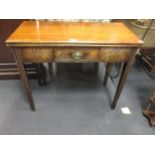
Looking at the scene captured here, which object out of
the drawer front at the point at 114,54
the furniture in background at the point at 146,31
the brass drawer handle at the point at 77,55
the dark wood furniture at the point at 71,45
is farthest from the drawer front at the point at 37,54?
the furniture in background at the point at 146,31

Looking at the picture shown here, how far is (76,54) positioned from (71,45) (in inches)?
3.3

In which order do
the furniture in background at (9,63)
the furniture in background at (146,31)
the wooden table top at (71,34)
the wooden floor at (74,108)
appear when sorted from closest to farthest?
1. the wooden table top at (71,34)
2. the wooden floor at (74,108)
3. the furniture in background at (9,63)
4. the furniture in background at (146,31)

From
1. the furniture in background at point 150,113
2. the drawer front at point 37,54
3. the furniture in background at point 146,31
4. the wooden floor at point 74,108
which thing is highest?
the drawer front at point 37,54

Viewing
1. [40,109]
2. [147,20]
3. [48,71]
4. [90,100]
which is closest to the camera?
[40,109]

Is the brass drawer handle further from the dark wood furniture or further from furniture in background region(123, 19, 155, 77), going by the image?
furniture in background region(123, 19, 155, 77)

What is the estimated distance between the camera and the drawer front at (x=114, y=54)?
106 cm

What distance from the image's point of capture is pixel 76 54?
3.49ft

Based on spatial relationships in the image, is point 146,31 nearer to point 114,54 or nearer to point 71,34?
point 114,54

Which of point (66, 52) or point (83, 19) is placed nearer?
point (66, 52)

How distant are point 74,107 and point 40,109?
322 millimetres

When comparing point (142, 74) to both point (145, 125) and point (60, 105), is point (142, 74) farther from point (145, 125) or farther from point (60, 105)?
point (60, 105)

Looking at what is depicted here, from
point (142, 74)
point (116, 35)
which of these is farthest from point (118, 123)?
point (142, 74)

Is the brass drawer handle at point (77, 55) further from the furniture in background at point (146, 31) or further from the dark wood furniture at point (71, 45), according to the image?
the furniture in background at point (146, 31)
